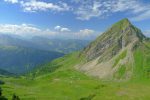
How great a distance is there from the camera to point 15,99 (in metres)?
126

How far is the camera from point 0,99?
126812 mm

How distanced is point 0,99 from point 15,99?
23.5 ft
